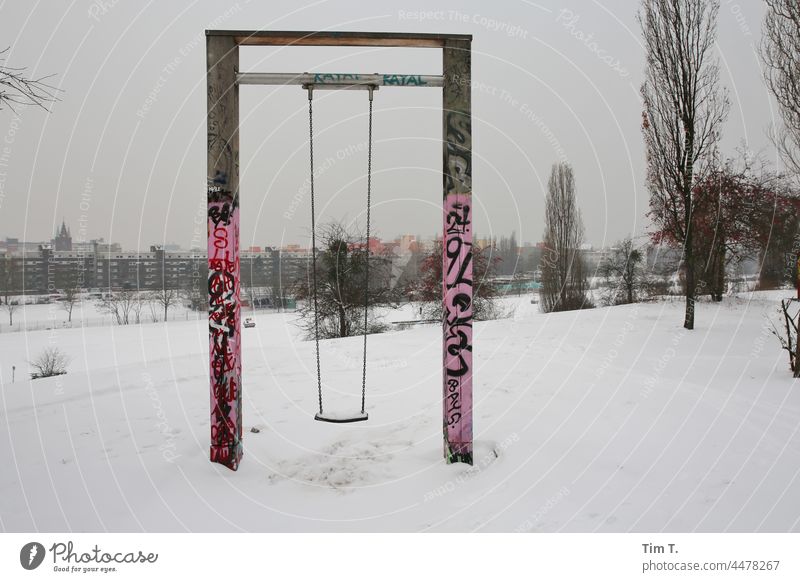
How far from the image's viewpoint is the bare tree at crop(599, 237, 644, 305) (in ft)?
95.8

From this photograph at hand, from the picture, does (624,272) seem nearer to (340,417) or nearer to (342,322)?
(342,322)

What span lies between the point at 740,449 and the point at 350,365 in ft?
19.1

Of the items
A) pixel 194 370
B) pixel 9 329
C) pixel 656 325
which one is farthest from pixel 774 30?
pixel 9 329

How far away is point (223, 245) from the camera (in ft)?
13.2

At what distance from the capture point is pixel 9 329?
3500 centimetres

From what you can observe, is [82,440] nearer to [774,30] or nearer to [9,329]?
[774,30]

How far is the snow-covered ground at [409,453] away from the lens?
11.0ft

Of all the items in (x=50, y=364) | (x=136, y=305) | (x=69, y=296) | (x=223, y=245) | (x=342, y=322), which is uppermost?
(x=223, y=245)

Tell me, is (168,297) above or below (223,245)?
below

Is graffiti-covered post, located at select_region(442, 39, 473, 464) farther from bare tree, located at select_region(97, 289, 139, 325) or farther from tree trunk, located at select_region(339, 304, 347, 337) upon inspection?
bare tree, located at select_region(97, 289, 139, 325)

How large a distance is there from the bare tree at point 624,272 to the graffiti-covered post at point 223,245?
90.7 ft

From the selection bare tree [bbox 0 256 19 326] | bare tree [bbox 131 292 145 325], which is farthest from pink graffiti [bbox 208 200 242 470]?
bare tree [bbox 131 292 145 325]

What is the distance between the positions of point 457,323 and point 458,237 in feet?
2.44

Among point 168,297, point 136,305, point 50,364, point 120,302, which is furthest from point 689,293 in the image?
point 136,305
